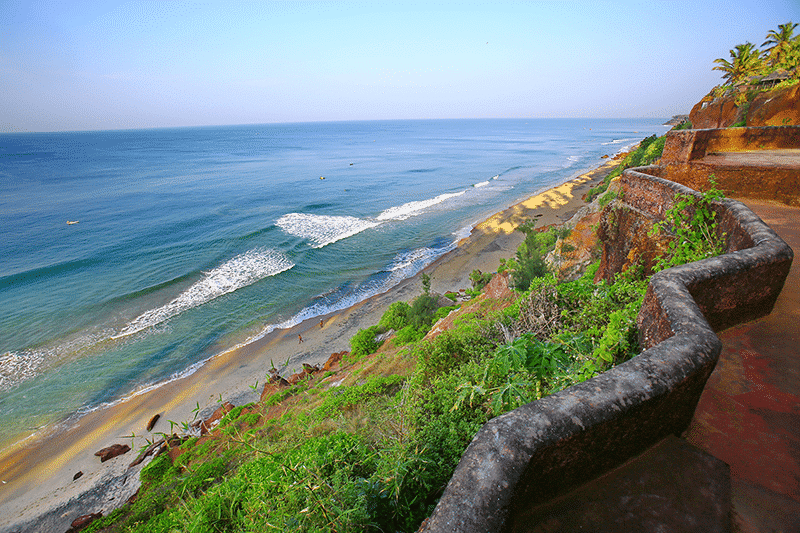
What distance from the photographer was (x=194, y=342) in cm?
1673

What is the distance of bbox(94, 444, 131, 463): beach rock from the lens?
1111cm

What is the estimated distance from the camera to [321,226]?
31.5 m

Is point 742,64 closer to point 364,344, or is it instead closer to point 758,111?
point 758,111

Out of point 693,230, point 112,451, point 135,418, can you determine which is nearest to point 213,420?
point 112,451

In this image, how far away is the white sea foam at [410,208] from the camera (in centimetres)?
3453

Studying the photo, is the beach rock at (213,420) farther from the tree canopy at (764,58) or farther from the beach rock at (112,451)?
the tree canopy at (764,58)

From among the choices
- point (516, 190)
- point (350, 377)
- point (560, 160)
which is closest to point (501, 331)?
point (350, 377)

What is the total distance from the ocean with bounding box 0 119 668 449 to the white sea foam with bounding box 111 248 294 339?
0.35 feet

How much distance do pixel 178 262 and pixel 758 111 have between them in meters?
35.5

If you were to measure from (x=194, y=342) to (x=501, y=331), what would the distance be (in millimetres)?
16258

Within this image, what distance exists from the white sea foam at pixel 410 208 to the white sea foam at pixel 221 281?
12706mm

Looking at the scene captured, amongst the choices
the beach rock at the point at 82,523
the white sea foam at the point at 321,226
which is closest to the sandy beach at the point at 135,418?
the beach rock at the point at 82,523

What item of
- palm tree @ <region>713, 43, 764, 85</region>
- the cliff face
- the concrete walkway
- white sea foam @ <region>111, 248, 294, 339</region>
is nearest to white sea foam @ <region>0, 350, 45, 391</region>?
white sea foam @ <region>111, 248, 294, 339</region>

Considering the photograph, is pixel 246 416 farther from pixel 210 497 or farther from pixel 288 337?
pixel 288 337
